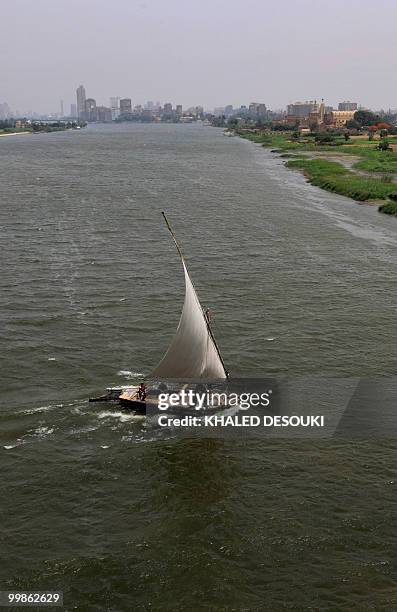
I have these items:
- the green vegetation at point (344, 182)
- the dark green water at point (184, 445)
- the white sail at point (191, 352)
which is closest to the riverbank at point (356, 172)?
the green vegetation at point (344, 182)

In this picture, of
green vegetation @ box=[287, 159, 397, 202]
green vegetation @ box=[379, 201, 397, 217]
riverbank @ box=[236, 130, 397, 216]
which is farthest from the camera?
green vegetation @ box=[287, 159, 397, 202]

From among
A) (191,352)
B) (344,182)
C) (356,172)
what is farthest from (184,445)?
(356,172)

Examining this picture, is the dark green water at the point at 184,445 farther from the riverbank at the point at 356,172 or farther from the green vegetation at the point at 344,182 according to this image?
the green vegetation at the point at 344,182

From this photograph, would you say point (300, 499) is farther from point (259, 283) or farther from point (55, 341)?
point (259, 283)

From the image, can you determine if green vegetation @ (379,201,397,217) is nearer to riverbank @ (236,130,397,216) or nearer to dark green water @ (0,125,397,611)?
riverbank @ (236,130,397,216)

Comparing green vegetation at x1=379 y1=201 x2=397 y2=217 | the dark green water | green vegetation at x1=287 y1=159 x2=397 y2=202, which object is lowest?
the dark green water

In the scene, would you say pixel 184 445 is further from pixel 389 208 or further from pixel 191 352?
pixel 389 208

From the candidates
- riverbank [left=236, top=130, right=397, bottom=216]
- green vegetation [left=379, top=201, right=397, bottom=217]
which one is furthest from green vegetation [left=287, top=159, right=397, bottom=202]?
green vegetation [left=379, top=201, right=397, bottom=217]
